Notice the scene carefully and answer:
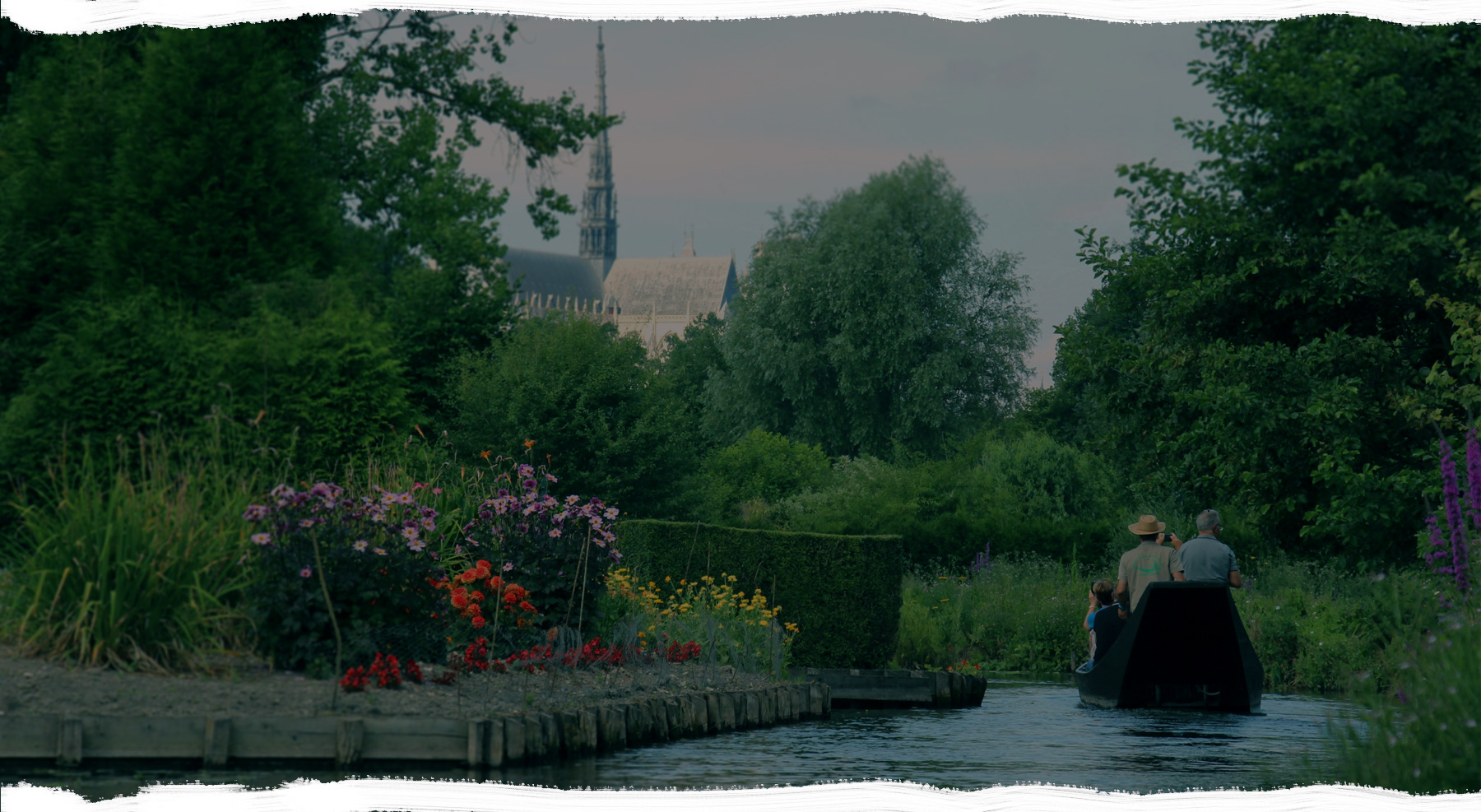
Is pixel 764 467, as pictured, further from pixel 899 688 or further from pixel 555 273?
pixel 555 273

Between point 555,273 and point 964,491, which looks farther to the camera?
point 555,273

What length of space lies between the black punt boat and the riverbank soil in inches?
160

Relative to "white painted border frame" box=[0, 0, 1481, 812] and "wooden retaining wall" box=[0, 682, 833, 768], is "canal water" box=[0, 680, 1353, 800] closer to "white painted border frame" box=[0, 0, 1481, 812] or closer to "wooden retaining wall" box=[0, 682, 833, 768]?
"wooden retaining wall" box=[0, 682, 833, 768]

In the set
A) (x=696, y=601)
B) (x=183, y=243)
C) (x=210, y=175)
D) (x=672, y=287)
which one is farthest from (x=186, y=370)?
(x=672, y=287)

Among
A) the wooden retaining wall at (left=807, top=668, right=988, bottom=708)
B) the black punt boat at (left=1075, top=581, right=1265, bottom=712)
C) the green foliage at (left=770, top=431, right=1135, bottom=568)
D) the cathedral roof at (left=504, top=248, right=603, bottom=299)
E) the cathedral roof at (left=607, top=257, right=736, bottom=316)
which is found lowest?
the wooden retaining wall at (left=807, top=668, right=988, bottom=708)

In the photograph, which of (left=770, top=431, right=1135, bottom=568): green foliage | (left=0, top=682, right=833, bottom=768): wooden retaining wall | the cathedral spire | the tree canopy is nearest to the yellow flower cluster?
the tree canopy

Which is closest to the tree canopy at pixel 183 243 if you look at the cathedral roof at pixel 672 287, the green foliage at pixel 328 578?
the green foliage at pixel 328 578

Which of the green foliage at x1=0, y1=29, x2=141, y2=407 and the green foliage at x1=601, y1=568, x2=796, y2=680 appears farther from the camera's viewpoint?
the green foliage at x1=601, y1=568, x2=796, y2=680

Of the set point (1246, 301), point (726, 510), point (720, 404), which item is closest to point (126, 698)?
point (1246, 301)

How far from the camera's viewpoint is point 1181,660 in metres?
10.7

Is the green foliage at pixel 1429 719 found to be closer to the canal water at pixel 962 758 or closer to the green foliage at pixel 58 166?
the canal water at pixel 962 758

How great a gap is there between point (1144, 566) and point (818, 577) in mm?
3213

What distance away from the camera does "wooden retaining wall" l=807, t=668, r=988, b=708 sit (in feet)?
38.2

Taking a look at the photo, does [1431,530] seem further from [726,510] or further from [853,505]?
[726,510]
